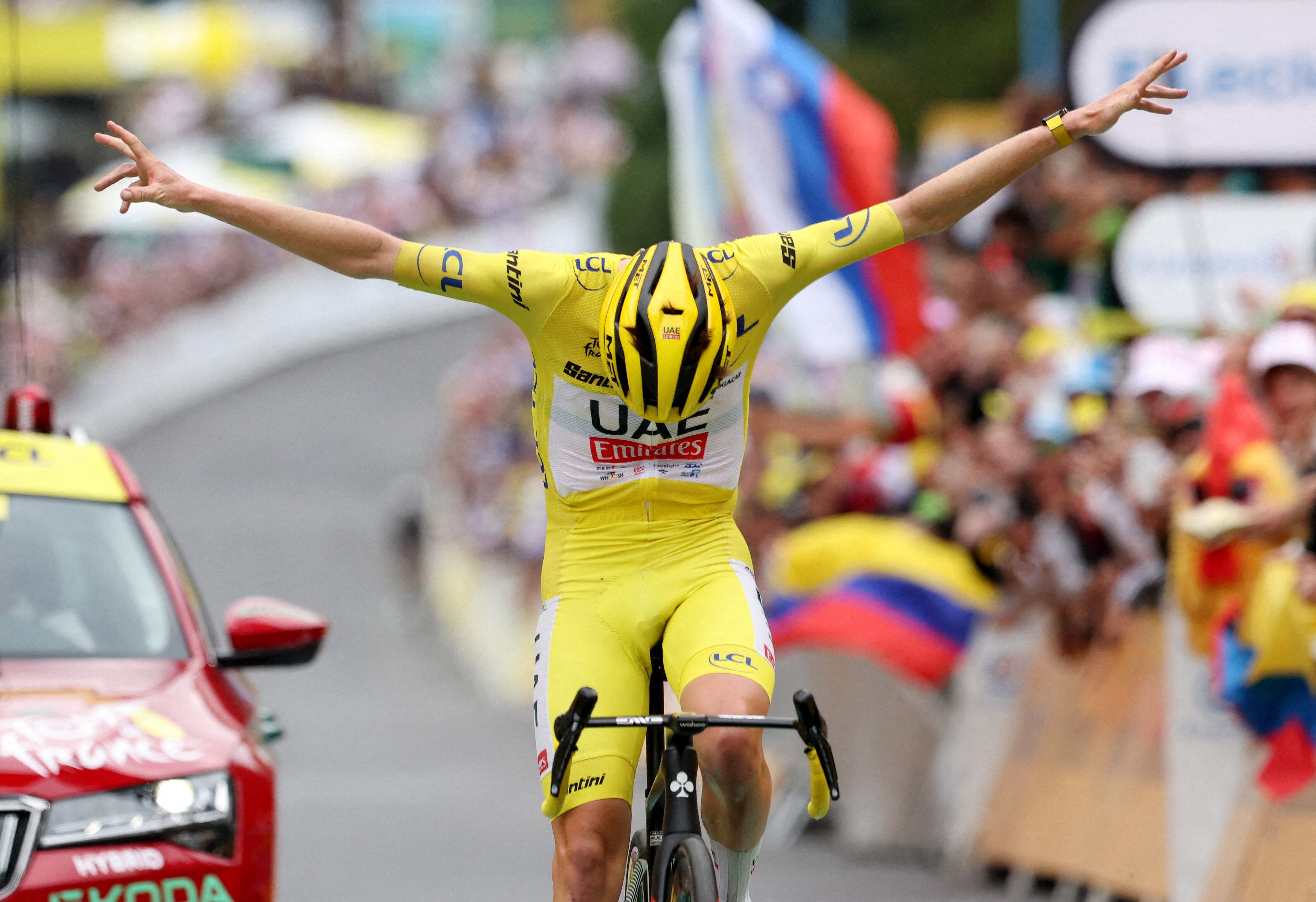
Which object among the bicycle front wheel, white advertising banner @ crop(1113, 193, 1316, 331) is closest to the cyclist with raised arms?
the bicycle front wheel

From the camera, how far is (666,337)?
207 inches

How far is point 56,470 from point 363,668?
17.4 metres

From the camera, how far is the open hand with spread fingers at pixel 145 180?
221 inches

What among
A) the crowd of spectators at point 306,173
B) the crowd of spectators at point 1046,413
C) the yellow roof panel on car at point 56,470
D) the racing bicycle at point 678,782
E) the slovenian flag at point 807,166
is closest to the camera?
the racing bicycle at point 678,782

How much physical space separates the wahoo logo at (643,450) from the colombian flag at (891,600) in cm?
517

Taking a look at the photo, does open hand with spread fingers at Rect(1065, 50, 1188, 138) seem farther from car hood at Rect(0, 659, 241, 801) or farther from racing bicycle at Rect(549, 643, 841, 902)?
car hood at Rect(0, 659, 241, 801)

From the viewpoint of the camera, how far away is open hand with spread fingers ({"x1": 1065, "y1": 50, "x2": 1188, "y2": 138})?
580 cm

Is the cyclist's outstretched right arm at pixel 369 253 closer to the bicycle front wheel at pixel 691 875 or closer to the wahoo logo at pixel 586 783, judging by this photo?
the wahoo logo at pixel 586 783

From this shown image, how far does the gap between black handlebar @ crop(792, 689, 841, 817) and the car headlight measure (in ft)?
5.33

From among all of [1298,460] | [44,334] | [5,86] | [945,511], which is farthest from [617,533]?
[5,86]

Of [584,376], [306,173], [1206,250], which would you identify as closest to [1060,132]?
[584,376]

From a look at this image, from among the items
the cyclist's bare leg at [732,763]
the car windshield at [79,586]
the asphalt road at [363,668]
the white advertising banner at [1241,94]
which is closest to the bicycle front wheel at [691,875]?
the cyclist's bare leg at [732,763]

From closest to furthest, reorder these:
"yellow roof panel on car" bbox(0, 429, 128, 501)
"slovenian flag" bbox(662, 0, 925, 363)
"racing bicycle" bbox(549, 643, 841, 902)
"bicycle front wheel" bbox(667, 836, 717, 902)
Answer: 1. "bicycle front wheel" bbox(667, 836, 717, 902)
2. "racing bicycle" bbox(549, 643, 841, 902)
3. "yellow roof panel on car" bbox(0, 429, 128, 501)
4. "slovenian flag" bbox(662, 0, 925, 363)

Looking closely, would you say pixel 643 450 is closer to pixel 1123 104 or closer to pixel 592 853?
pixel 592 853
